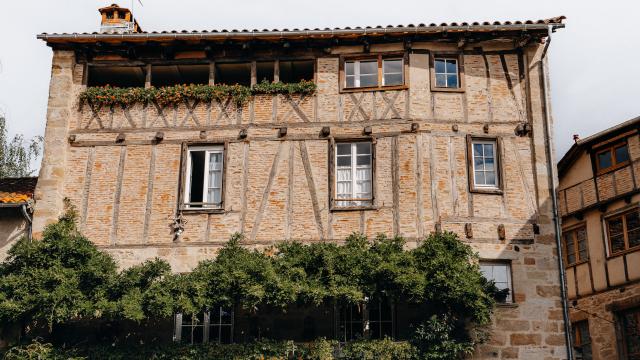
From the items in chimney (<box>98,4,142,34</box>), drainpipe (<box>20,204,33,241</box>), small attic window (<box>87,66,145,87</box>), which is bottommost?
drainpipe (<box>20,204,33,241</box>)

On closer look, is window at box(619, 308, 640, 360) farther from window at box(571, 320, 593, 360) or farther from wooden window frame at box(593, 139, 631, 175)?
wooden window frame at box(593, 139, 631, 175)

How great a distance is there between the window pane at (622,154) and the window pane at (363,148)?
1021 cm

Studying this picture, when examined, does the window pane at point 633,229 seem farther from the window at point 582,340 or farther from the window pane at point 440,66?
the window pane at point 440,66

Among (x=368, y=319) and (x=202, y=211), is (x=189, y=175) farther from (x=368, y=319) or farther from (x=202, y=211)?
(x=368, y=319)

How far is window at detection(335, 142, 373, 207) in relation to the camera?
16.0m

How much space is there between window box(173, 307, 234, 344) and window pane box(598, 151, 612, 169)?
43.7ft

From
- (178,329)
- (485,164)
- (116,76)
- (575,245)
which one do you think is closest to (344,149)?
(485,164)

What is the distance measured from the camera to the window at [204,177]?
16.3m

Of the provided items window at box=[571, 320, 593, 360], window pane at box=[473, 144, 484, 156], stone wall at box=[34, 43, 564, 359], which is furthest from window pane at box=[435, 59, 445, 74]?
window at box=[571, 320, 593, 360]

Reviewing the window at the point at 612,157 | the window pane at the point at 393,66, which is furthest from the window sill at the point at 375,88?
the window at the point at 612,157

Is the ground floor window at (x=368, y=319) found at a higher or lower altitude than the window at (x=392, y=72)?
lower

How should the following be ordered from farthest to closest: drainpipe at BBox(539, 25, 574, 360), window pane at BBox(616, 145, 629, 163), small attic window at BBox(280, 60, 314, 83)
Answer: window pane at BBox(616, 145, 629, 163)
small attic window at BBox(280, 60, 314, 83)
drainpipe at BBox(539, 25, 574, 360)

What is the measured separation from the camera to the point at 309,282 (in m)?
14.3

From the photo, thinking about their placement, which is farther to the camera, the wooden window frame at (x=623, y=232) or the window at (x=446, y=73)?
the wooden window frame at (x=623, y=232)
